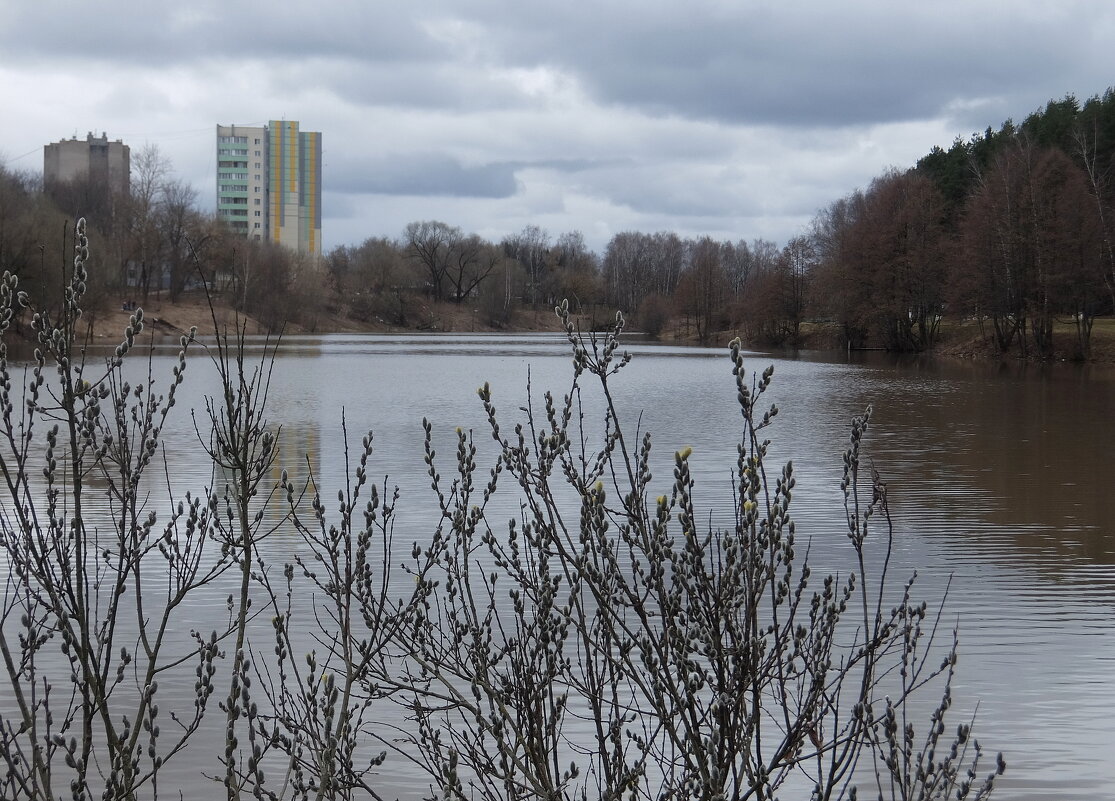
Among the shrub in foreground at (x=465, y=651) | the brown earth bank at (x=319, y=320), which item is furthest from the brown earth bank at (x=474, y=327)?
the shrub in foreground at (x=465, y=651)

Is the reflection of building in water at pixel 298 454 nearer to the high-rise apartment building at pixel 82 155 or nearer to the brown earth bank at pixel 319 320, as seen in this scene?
the brown earth bank at pixel 319 320

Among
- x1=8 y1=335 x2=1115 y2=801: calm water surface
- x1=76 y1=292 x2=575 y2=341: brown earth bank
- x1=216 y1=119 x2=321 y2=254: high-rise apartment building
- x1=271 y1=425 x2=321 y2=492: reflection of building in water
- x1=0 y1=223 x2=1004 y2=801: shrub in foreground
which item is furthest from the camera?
x1=216 y1=119 x2=321 y2=254: high-rise apartment building

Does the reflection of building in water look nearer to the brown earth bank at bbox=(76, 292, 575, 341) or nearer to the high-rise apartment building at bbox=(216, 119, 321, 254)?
the brown earth bank at bbox=(76, 292, 575, 341)

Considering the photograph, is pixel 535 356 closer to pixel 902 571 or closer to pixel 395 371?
pixel 395 371

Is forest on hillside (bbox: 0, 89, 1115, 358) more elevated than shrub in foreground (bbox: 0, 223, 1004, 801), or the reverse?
forest on hillside (bbox: 0, 89, 1115, 358)

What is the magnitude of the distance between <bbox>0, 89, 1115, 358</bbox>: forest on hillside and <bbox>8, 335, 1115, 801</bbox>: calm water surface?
301 centimetres

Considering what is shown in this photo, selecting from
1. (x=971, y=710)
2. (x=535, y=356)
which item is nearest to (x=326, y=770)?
(x=971, y=710)

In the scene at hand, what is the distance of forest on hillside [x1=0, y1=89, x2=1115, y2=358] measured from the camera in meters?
44.8

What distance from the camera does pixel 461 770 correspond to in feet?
15.8

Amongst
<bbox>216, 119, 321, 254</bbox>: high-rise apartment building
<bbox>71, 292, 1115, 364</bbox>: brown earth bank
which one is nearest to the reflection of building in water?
<bbox>71, 292, 1115, 364</bbox>: brown earth bank

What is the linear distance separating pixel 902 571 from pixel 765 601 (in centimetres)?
172

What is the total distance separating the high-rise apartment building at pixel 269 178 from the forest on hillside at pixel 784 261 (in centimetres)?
3822

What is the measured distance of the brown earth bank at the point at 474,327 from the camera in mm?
45094

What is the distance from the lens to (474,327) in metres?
109
